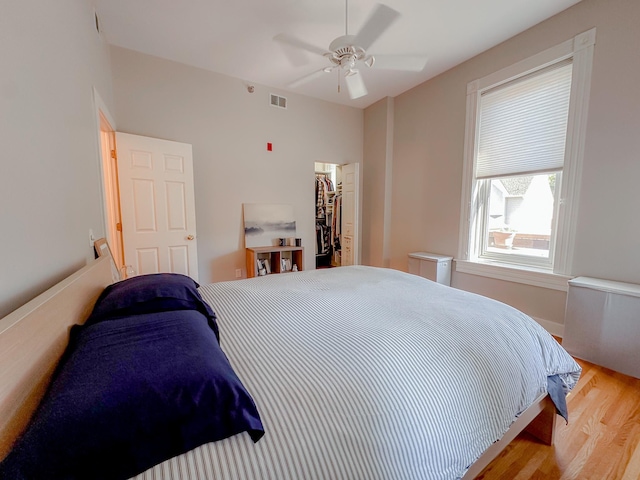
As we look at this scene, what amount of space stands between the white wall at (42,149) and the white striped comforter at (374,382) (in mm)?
703

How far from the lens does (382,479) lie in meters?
0.68

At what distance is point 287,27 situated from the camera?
2422 mm

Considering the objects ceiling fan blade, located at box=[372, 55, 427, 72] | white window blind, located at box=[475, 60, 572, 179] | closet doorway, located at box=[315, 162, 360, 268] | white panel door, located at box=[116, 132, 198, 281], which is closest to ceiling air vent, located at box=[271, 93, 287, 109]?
closet doorway, located at box=[315, 162, 360, 268]

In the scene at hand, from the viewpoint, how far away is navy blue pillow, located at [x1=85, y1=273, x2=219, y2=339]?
1006mm

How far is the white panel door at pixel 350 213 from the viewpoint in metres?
4.20

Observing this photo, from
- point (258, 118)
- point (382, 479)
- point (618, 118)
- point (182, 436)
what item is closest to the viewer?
point (182, 436)

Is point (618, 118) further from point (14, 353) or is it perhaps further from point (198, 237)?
point (198, 237)

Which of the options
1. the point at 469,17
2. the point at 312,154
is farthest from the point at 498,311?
the point at 312,154

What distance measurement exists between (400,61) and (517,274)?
7.71 feet

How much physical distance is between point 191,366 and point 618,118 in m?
3.28

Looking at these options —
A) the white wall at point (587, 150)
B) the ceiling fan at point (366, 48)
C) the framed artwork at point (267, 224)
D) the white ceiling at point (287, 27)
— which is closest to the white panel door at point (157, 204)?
the framed artwork at point (267, 224)

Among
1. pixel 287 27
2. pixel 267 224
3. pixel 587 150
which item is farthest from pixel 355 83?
pixel 267 224

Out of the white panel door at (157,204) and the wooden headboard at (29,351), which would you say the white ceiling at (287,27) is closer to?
the white panel door at (157,204)

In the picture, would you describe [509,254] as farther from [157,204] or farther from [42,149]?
[157,204]
